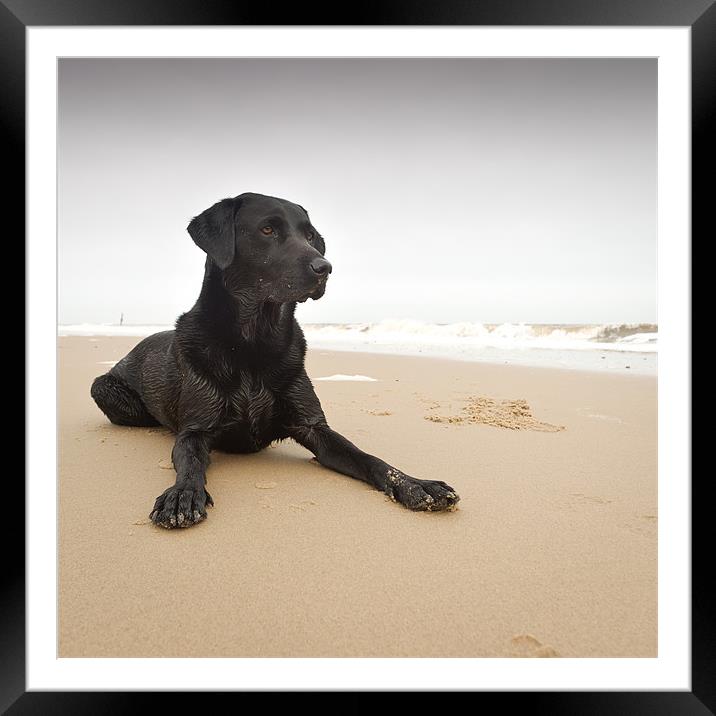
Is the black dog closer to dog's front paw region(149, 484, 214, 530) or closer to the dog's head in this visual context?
the dog's head

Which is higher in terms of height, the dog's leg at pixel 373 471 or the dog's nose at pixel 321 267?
the dog's nose at pixel 321 267

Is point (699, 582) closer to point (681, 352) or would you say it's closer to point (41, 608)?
point (681, 352)

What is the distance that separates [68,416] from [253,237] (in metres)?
2.51

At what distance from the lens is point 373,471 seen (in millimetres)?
2193

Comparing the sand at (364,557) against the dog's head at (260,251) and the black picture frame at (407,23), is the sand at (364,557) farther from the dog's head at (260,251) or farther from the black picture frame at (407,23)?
the dog's head at (260,251)

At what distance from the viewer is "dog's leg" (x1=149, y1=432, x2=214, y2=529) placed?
5.68 ft

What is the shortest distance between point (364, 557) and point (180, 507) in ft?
2.51

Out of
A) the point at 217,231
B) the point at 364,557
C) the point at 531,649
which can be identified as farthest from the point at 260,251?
the point at 531,649

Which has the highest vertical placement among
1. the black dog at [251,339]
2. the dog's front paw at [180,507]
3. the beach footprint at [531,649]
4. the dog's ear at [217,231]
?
the dog's ear at [217,231]

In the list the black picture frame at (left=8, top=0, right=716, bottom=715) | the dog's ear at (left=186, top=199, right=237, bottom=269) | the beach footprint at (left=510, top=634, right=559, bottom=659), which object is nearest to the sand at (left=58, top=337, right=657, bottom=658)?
Answer: the beach footprint at (left=510, top=634, right=559, bottom=659)

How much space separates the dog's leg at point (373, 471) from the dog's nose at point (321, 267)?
0.86 meters

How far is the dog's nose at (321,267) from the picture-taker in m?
2.56

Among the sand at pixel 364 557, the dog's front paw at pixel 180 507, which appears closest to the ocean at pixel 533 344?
the sand at pixel 364 557

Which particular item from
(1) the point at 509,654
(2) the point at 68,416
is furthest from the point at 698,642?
(2) the point at 68,416
